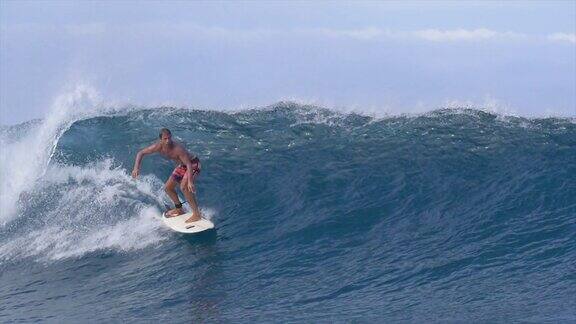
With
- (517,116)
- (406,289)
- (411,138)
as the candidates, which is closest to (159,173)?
(411,138)

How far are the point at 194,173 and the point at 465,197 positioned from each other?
5.21 metres

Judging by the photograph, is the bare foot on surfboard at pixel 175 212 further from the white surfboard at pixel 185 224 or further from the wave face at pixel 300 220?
the wave face at pixel 300 220

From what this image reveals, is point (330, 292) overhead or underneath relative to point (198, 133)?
underneath

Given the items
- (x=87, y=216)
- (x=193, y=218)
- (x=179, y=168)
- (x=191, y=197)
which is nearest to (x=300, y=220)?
(x=193, y=218)

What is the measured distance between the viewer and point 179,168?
11.4m

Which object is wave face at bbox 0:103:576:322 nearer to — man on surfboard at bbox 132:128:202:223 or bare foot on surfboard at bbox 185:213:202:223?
bare foot on surfboard at bbox 185:213:202:223

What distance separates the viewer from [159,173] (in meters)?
14.2

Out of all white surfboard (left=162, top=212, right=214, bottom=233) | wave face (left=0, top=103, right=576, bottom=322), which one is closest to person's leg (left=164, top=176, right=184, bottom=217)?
white surfboard (left=162, top=212, right=214, bottom=233)

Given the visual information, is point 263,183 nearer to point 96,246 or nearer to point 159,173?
point 159,173

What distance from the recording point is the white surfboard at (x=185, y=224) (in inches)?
436

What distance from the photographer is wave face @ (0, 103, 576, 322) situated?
8656 millimetres

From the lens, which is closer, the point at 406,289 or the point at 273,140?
the point at 406,289

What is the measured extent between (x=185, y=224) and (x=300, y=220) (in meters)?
2.13

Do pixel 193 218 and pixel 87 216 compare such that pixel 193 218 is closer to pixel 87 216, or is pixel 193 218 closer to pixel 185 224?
pixel 185 224
